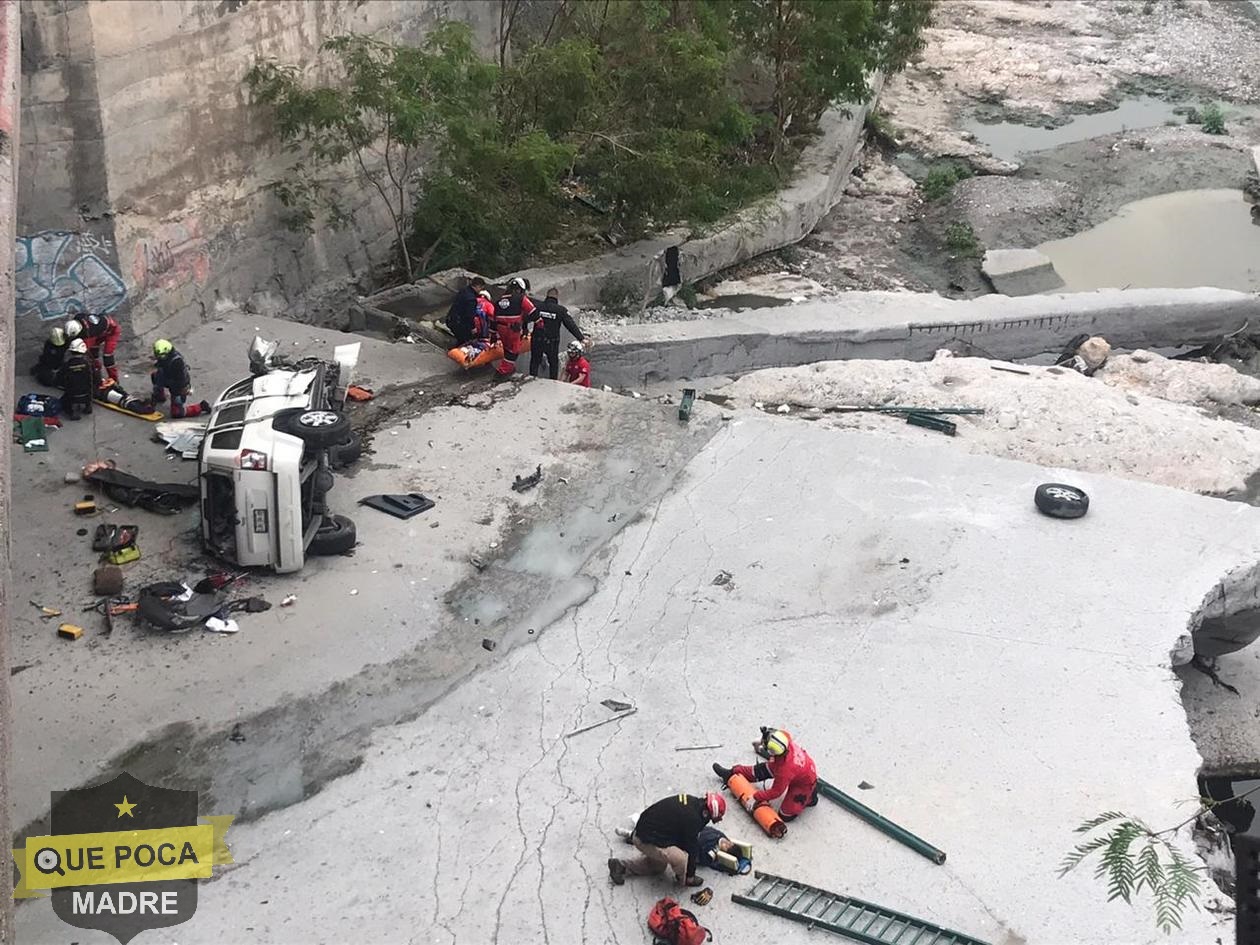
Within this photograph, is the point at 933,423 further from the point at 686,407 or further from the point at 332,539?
the point at 332,539

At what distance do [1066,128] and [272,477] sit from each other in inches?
817

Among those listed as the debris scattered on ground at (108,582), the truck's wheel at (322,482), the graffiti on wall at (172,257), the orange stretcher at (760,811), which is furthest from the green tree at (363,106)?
the orange stretcher at (760,811)

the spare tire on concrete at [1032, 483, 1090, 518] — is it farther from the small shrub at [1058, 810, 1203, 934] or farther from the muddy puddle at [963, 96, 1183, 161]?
the muddy puddle at [963, 96, 1183, 161]

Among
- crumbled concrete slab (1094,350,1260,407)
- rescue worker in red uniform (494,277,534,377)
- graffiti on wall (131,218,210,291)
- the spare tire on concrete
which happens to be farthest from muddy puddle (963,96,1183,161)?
graffiti on wall (131,218,210,291)

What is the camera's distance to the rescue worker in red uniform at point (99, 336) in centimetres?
1220

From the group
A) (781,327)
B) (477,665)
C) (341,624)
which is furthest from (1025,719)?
(781,327)

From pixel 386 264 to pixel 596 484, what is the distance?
706 cm

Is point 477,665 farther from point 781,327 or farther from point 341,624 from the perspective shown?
point 781,327

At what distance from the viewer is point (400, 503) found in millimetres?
11062

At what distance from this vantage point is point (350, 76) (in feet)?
51.6

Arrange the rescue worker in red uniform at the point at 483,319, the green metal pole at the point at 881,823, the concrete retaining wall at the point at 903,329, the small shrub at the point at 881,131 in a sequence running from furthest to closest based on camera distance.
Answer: the small shrub at the point at 881,131 → the concrete retaining wall at the point at 903,329 → the rescue worker in red uniform at the point at 483,319 → the green metal pole at the point at 881,823

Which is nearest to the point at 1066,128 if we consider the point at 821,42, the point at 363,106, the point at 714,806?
the point at 821,42

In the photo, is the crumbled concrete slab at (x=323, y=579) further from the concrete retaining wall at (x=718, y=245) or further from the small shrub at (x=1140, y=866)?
the small shrub at (x=1140, y=866)

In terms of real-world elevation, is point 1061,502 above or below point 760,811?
above
